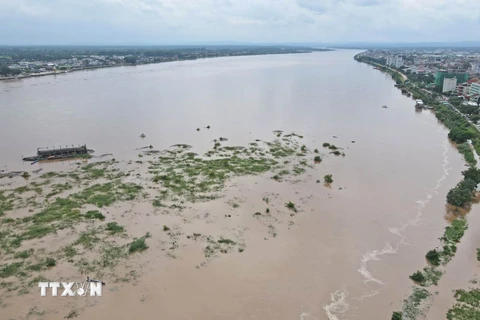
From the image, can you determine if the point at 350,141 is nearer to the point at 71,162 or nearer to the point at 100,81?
the point at 71,162

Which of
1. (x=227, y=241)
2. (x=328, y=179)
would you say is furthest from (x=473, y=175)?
(x=227, y=241)

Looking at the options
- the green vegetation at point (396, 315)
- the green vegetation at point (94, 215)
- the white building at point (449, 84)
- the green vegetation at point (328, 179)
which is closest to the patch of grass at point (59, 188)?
the green vegetation at point (94, 215)

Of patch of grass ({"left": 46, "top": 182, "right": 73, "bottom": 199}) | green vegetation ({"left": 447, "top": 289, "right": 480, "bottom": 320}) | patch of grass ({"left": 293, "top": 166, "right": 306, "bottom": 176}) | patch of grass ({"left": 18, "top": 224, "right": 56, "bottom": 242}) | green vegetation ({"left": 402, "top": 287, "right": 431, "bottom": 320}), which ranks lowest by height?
green vegetation ({"left": 402, "top": 287, "right": 431, "bottom": 320})

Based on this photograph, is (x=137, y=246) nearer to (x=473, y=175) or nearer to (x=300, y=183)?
(x=300, y=183)

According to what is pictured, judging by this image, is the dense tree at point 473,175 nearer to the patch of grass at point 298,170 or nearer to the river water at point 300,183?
the river water at point 300,183

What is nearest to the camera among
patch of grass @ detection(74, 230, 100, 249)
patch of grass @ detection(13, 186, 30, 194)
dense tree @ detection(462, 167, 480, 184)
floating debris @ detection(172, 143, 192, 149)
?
patch of grass @ detection(74, 230, 100, 249)

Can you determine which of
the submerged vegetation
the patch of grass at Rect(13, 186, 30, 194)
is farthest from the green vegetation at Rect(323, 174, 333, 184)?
the patch of grass at Rect(13, 186, 30, 194)

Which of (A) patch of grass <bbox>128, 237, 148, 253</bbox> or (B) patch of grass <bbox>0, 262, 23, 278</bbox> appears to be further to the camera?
(A) patch of grass <bbox>128, 237, 148, 253</bbox>

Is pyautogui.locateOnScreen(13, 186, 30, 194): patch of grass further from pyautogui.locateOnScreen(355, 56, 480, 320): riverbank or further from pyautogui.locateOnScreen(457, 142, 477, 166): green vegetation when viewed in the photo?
pyautogui.locateOnScreen(457, 142, 477, 166): green vegetation
